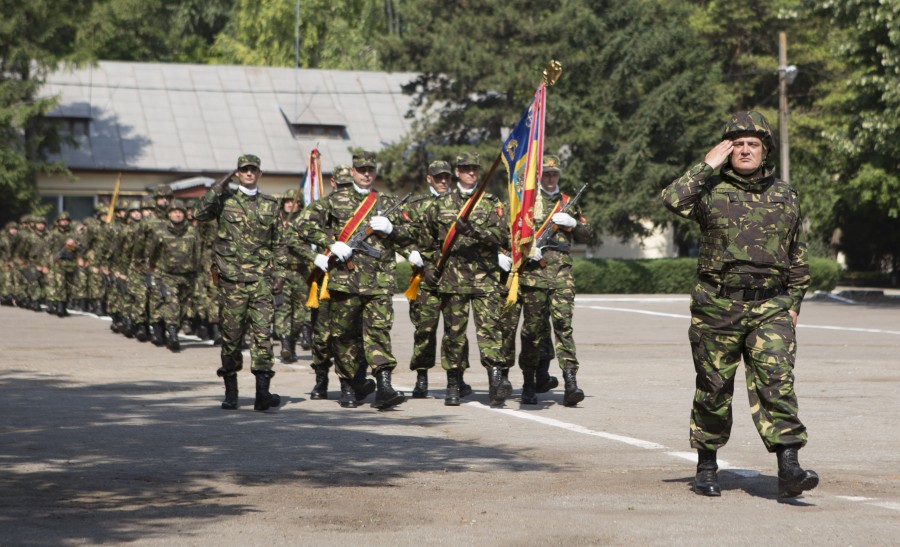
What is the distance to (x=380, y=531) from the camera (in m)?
7.17

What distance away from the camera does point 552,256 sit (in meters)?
13.2

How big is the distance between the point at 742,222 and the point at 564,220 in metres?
4.77

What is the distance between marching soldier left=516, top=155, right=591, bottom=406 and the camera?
42.5ft

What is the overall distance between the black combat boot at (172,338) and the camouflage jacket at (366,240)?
6902 mm

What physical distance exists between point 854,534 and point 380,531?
2138 mm

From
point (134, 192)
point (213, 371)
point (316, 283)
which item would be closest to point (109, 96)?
point (134, 192)

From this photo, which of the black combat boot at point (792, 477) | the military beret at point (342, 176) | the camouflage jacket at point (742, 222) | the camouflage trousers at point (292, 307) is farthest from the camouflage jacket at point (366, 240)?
the camouflage trousers at point (292, 307)

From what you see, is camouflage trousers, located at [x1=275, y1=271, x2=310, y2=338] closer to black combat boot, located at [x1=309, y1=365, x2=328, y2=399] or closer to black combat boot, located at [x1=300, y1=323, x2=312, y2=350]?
black combat boot, located at [x1=300, y1=323, x2=312, y2=350]

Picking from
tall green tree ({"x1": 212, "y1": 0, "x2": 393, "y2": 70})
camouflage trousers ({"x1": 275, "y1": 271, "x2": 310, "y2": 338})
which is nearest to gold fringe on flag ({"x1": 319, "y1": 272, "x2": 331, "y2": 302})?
camouflage trousers ({"x1": 275, "y1": 271, "x2": 310, "y2": 338})

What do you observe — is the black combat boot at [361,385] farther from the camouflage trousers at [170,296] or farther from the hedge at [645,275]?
the hedge at [645,275]

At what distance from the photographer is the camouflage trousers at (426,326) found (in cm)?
1323

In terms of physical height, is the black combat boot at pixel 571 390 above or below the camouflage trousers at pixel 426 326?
below

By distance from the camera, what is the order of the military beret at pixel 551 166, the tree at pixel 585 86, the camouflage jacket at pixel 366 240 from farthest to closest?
the tree at pixel 585 86 < the military beret at pixel 551 166 < the camouflage jacket at pixel 366 240

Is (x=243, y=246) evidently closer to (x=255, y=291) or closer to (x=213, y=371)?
(x=255, y=291)
